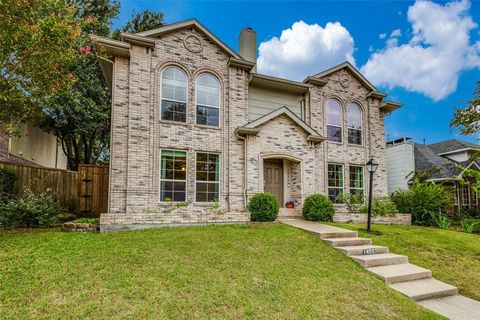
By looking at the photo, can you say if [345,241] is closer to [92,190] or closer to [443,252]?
[443,252]

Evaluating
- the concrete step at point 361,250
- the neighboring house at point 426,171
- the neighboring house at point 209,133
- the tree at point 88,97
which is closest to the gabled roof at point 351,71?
the neighboring house at point 209,133

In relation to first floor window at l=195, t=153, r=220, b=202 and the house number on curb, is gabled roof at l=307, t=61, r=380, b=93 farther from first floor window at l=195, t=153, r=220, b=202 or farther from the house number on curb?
the house number on curb

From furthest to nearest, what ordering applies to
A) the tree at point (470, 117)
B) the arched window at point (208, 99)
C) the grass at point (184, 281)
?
1. the tree at point (470, 117)
2. the arched window at point (208, 99)
3. the grass at point (184, 281)

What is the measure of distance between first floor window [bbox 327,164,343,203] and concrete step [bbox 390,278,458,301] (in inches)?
274

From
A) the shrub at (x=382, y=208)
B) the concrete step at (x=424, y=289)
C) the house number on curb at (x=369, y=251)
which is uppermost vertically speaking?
the shrub at (x=382, y=208)

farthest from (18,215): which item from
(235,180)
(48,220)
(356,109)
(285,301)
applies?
(356,109)

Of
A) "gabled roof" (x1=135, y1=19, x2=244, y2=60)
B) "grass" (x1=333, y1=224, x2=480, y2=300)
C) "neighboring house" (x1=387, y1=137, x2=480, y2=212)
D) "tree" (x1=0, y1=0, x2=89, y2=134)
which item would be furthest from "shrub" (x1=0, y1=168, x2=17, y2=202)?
"neighboring house" (x1=387, y1=137, x2=480, y2=212)

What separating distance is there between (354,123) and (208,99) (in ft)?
25.6

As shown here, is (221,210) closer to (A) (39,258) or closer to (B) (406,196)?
(A) (39,258)

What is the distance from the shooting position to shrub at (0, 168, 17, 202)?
8827 mm

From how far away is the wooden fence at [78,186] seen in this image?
33.3ft

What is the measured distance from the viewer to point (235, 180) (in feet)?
35.0

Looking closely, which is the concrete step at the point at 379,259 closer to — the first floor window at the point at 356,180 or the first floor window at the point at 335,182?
the first floor window at the point at 335,182

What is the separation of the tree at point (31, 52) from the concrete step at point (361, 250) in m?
8.72
